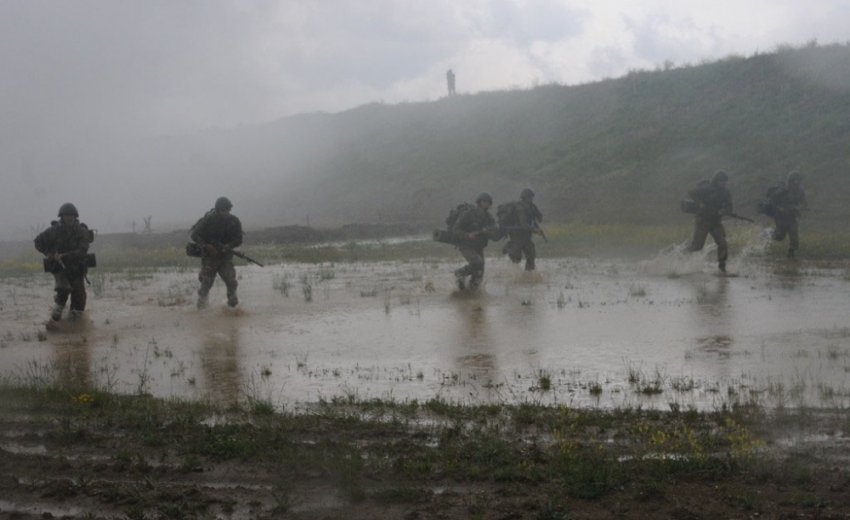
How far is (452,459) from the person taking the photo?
237 inches

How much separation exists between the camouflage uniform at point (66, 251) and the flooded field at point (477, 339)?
1.70 ft

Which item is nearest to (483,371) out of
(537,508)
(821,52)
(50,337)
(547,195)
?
(537,508)

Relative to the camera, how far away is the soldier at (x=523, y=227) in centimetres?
1781

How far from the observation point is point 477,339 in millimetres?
11930

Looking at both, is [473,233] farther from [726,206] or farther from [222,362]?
[222,362]

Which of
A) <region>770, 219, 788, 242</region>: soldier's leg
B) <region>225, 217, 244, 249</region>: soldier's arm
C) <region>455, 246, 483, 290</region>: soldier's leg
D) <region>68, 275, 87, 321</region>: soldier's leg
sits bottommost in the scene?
<region>68, 275, 87, 321</region>: soldier's leg

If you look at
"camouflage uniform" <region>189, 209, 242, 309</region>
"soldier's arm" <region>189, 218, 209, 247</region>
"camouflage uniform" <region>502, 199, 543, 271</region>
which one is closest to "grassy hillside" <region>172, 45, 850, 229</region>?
"camouflage uniform" <region>502, 199, 543, 271</region>

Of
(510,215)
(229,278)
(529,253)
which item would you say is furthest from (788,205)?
(229,278)

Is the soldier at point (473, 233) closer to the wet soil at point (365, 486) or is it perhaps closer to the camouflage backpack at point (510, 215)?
the camouflage backpack at point (510, 215)

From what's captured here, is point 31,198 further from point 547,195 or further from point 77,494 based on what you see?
point 77,494

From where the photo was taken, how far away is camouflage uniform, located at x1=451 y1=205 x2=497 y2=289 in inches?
649

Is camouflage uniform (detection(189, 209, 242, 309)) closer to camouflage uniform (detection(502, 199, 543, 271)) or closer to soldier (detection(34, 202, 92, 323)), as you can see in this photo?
soldier (detection(34, 202, 92, 323))

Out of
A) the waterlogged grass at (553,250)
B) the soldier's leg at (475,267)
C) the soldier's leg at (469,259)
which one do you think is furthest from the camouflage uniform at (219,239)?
the waterlogged grass at (553,250)

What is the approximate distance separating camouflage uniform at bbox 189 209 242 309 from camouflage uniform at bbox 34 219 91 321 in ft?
5.60
